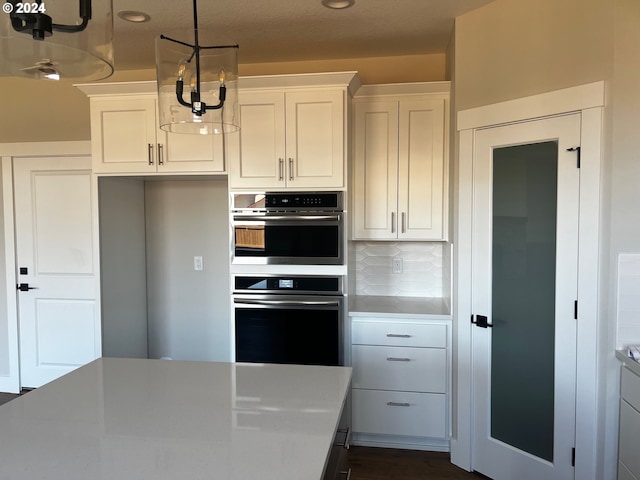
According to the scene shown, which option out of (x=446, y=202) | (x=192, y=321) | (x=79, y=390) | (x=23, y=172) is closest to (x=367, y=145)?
(x=446, y=202)

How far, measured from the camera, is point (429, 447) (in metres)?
3.09

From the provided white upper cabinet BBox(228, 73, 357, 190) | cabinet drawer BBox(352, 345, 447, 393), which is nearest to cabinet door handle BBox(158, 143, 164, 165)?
white upper cabinet BBox(228, 73, 357, 190)

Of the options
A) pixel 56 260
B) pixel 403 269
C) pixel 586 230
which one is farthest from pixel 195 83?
pixel 56 260

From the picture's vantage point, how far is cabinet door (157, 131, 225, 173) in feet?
10.2

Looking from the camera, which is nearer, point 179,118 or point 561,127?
point 179,118

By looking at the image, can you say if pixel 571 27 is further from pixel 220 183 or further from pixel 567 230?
pixel 220 183

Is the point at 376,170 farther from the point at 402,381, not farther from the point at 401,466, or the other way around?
the point at 401,466

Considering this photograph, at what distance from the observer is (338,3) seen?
261cm

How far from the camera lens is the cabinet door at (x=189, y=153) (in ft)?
10.2

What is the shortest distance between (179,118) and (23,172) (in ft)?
9.50

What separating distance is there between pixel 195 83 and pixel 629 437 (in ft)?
7.55

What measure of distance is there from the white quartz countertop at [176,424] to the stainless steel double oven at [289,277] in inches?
42.2

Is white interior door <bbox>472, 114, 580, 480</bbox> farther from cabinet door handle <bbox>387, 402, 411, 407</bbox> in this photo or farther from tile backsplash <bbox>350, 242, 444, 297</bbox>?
tile backsplash <bbox>350, 242, 444, 297</bbox>

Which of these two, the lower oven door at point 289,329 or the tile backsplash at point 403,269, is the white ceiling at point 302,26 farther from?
the lower oven door at point 289,329
